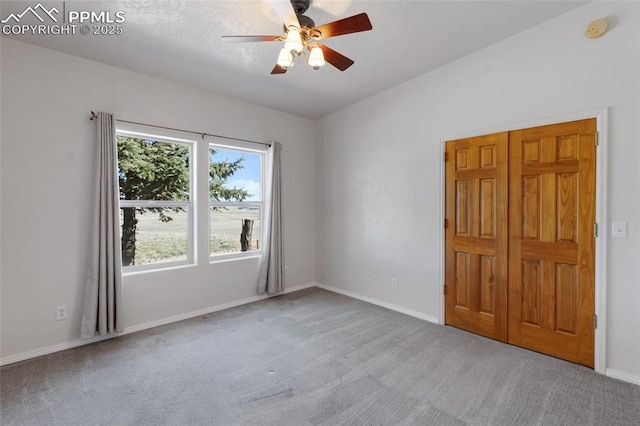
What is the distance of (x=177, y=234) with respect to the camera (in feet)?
11.8

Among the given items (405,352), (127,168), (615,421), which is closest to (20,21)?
(127,168)

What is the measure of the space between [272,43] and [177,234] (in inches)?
96.9

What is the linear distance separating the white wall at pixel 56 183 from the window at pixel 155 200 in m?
0.23

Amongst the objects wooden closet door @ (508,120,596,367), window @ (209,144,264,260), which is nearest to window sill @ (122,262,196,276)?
window @ (209,144,264,260)

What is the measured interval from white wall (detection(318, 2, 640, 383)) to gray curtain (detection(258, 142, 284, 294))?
33.5 inches

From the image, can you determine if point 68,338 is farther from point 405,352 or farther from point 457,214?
point 457,214

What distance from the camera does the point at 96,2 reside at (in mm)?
2127

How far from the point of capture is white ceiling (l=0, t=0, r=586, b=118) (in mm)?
2211

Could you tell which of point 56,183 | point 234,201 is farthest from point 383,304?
point 56,183

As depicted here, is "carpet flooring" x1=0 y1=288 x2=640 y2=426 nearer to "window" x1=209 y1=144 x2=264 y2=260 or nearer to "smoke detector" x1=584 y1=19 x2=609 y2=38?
"window" x1=209 y1=144 x2=264 y2=260

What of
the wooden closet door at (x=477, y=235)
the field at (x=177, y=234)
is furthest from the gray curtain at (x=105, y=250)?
the wooden closet door at (x=477, y=235)

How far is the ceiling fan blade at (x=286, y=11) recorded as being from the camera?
68.4 inches

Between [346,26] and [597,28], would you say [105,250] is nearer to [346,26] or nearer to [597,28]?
[346,26]

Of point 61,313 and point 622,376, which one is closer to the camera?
point 622,376
